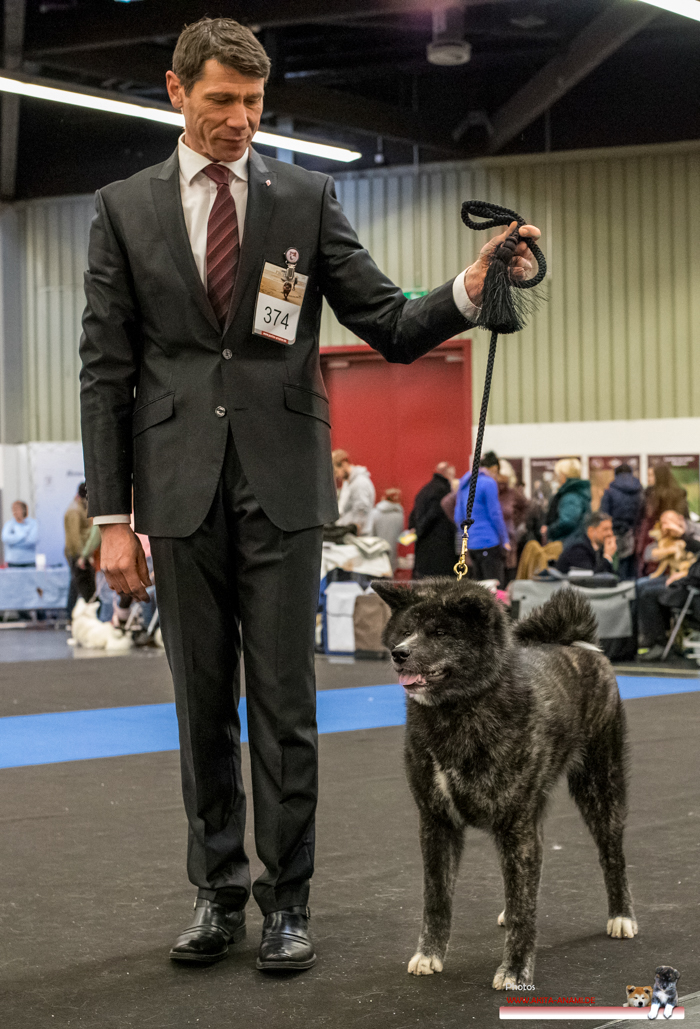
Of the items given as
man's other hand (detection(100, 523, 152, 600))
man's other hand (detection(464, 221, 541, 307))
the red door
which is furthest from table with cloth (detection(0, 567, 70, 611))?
man's other hand (detection(464, 221, 541, 307))

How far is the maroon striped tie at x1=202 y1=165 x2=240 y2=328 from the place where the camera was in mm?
2094

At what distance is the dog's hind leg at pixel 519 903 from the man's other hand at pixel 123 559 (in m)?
0.79

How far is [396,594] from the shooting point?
1.96m

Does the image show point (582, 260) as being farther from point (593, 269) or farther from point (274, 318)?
point (274, 318)

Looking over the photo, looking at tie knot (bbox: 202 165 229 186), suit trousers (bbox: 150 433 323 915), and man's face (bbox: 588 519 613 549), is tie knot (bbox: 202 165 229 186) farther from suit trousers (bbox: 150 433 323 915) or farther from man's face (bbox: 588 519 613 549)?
man's face (bbox: 588 519 613 549)

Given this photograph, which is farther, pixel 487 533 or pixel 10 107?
pixel 10 107

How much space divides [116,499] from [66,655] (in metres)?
7.17

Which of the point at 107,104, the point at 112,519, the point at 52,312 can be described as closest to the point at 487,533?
the point at 107,104

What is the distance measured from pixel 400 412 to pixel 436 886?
11467 millimetres

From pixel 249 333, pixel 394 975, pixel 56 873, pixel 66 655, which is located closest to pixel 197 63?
pixel 249 333

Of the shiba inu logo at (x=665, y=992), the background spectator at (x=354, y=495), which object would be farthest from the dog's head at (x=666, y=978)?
the background spectator at (x=354, y=495)

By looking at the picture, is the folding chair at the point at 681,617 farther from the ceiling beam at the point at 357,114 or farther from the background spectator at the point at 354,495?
the ceiling beam at the point at 357,114

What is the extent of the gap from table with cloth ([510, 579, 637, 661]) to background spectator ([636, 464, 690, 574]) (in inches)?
42.6

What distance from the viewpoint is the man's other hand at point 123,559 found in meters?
2.11
